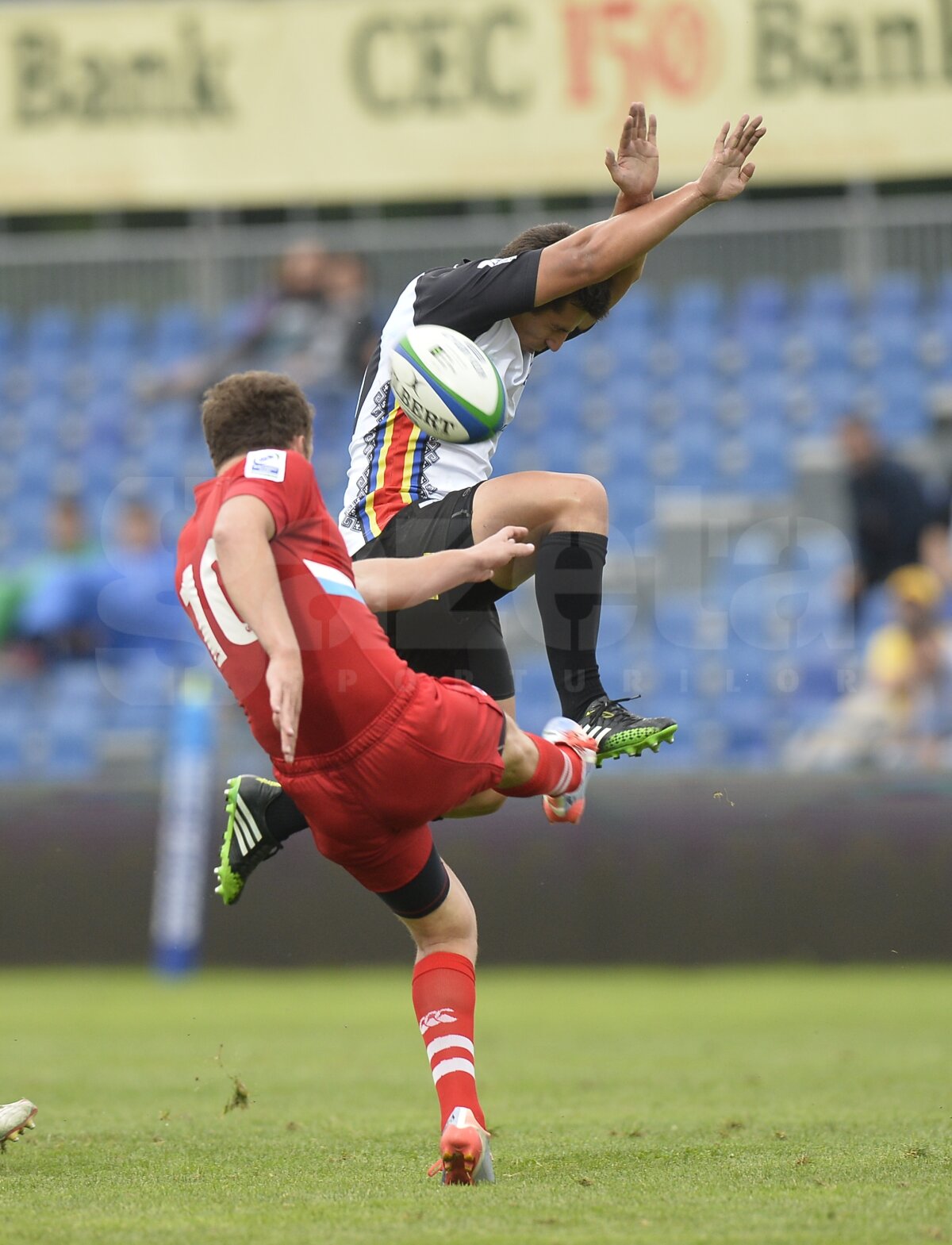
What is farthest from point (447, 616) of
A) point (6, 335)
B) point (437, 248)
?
point (6, 335)

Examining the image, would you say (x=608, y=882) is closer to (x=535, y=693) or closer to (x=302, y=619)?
(x=535, y=693)

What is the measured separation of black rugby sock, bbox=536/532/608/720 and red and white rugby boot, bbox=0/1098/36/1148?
2.20 metres

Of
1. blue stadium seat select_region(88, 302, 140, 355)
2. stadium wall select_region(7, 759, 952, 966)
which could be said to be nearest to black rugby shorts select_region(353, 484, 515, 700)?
stadium wall select_region(7, 759, 952, 966)

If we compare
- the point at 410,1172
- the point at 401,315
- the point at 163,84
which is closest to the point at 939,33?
the point at 163,84

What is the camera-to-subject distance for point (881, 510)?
13.8 m

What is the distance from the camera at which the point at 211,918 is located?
1352cm

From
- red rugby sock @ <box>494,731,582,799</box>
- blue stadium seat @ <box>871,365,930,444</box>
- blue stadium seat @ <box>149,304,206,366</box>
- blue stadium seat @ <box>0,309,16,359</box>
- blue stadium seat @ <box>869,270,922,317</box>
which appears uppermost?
blue stadium seat @ <box>0,309,16,359</box>

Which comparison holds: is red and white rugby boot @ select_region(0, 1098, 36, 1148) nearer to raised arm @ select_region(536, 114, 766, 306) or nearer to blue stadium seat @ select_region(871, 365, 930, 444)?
raised arm @ select_region(536, 114, 766, 306)

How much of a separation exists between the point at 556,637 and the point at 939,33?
11.8m

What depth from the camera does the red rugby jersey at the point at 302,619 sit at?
5.17m

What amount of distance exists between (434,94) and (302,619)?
12.6 metres

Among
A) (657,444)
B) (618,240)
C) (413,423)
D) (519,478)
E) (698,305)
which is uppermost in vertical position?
(698,305)

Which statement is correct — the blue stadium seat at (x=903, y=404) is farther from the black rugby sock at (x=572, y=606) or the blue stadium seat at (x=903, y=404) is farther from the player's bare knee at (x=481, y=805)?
the player's bare knee at (x=481, y=805)

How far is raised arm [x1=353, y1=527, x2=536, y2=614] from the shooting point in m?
5.57
